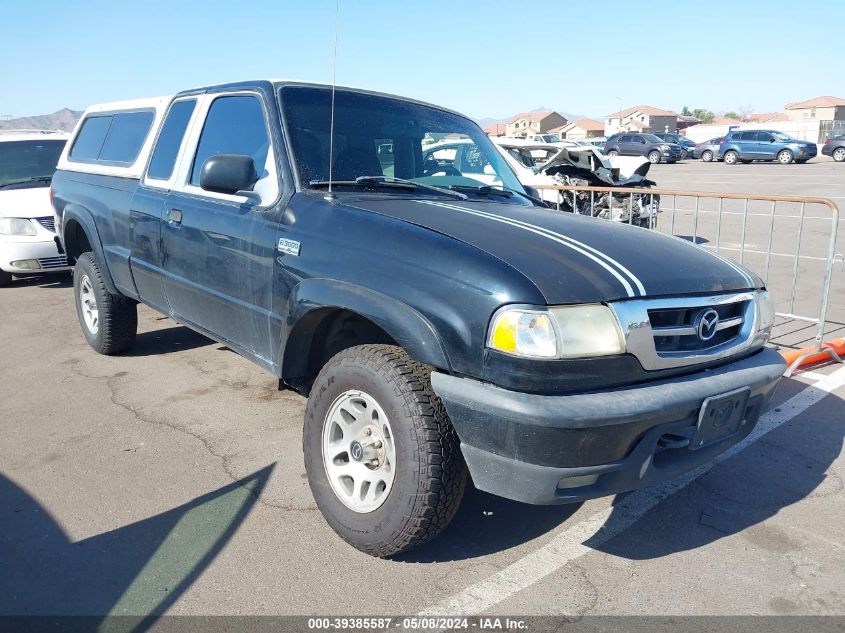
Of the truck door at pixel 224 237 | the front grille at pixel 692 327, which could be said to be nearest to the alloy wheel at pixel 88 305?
the truck door at pixel 224 237

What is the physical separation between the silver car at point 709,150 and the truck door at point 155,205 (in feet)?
128

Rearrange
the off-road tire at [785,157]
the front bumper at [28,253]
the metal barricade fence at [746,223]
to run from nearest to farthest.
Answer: the metal barricade fence at [746,223] < the front bumper at [28,253] < the off-road tire at [785,157]

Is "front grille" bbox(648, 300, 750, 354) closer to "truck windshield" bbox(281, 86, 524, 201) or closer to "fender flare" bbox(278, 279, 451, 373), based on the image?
"fender flare" bbox(278, 279, 451, 373)

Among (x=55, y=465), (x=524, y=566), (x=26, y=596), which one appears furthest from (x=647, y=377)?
(x=55, y=465)

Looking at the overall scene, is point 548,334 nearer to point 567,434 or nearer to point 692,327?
point 567,434

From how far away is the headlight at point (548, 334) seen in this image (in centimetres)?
247

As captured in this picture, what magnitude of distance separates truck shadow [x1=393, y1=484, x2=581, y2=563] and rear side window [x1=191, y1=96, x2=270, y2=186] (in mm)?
1971

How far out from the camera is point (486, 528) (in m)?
3.26

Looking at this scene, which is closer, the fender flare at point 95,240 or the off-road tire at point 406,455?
the off-road tire at point 406,455

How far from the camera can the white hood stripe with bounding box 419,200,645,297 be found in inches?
106

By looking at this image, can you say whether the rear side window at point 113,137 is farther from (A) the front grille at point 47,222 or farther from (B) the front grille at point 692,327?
(B) the front grille at point 692,327

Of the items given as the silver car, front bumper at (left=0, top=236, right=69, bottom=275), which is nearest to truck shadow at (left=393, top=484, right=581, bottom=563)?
front bumper at (left=0, top=236, right=69, bottom=275)

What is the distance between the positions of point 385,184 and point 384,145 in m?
0.36

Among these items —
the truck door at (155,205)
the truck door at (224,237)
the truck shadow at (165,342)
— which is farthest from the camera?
the truck shadow at (165,342)
